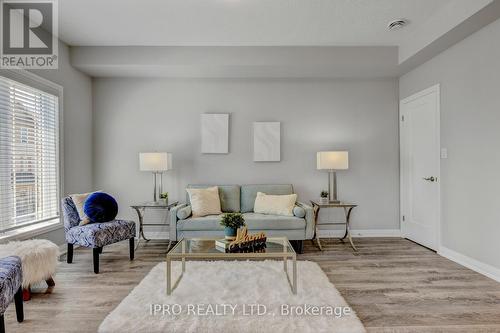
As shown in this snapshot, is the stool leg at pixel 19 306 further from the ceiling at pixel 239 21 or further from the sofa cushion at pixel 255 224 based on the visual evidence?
the ceiling at pixel 239 21

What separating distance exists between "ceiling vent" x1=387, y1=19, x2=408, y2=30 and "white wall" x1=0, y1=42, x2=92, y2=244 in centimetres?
421

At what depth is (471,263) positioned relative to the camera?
3.30 m

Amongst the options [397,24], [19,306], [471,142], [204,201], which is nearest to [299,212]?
[204,201]

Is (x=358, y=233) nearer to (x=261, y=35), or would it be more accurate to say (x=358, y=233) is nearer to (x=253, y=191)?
(x=253, y=191)

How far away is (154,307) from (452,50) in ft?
13.9

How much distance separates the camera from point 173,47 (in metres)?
4.14

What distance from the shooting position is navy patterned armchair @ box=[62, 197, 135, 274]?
10.5 ft

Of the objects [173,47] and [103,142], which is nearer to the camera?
[173,47]

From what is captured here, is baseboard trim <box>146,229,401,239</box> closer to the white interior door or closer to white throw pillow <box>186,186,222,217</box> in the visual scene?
the white interior door

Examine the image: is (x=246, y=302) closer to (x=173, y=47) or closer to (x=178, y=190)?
(x=178, y=190)

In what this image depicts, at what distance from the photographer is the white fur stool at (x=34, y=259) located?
2.46m

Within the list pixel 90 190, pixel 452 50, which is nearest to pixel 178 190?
pixel 90 190

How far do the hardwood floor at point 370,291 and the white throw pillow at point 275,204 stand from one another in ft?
2.06

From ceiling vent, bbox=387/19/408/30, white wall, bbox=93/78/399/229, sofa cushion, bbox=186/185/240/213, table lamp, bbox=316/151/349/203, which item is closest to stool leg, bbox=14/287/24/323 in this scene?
sofa cushion, bbox=186/185/240/213
